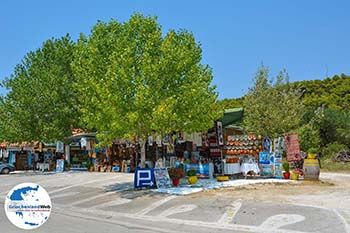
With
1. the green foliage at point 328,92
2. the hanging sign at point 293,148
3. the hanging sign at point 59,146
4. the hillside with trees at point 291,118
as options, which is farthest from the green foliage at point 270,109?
the hanging sign at point 59,146

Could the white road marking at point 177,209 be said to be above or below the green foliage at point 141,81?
below

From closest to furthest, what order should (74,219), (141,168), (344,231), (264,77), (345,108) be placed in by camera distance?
(344,231)
(74,219)
(141,168)
(264,77)
(345,108)

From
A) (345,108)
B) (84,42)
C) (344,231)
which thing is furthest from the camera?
(345,108)

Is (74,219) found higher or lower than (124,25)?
lower

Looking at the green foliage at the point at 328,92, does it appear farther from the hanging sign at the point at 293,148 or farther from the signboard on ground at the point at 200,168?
the signboard on ground at the point at 200,168

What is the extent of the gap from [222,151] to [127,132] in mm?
7649

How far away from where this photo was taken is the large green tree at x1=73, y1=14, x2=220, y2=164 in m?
19.3

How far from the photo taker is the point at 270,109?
38.2 meters

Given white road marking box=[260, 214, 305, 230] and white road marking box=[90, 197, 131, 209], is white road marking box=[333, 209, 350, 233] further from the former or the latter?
white road marking box=[90, 197, 131, 209]

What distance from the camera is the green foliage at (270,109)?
37375 mm

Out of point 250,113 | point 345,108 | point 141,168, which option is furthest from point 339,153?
Answer: point 141,168

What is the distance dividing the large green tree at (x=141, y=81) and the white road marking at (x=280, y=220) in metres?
7.07

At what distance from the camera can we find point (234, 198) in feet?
55.1

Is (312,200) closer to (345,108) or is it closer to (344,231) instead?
(344,231)
